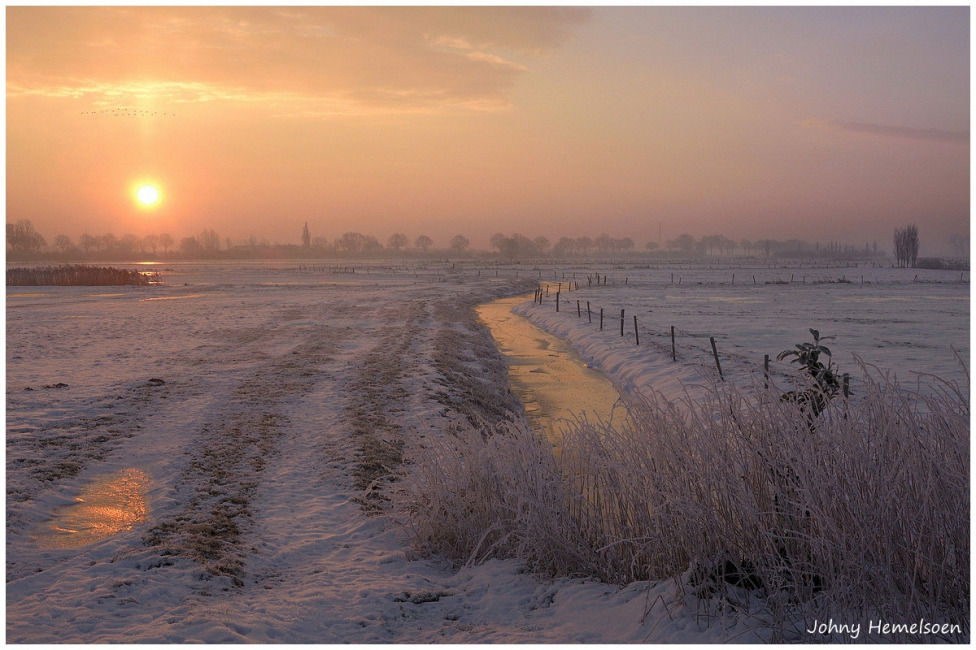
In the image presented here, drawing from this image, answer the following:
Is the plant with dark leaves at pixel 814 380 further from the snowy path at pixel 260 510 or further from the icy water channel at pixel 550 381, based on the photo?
the icy water channel at pixel 550 381

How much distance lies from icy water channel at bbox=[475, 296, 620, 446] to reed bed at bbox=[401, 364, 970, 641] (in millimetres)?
2617

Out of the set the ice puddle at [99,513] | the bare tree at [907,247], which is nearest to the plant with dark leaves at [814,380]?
the ice puddle at [99,513]

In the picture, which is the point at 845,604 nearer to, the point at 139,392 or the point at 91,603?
the point at 91,603

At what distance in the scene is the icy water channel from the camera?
15633 millimetres

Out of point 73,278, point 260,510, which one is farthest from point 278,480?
point 73,278

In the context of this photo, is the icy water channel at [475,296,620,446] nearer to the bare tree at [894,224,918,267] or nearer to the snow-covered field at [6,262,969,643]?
the snow-covered field at [6,262,969,643]

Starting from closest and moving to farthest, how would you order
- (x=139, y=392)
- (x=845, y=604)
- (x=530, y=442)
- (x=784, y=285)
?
1. (x=845, y=604)
2. (x=530, y=442)
3. (x=139, y=392)
4. (x=784, y=285)

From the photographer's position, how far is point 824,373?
24.0 ft

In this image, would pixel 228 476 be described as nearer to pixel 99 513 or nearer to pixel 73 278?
pixel 99 513

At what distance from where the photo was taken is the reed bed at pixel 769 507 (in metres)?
4.55

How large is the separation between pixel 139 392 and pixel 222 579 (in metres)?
10.3

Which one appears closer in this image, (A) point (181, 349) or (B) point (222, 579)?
(B) point (222, 579)

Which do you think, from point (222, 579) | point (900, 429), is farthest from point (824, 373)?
point (222, 579)

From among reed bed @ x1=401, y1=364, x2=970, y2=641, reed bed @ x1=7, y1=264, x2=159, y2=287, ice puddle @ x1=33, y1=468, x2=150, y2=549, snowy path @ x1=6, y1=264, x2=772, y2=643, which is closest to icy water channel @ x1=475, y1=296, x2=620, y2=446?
snowy path @ x1=6, y1=264, x2=772, y2=643
